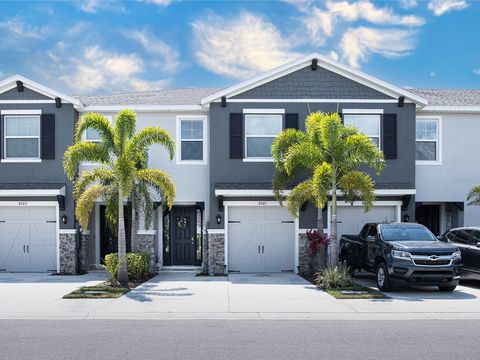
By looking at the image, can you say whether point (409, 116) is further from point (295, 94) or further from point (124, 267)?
point (124, 267)

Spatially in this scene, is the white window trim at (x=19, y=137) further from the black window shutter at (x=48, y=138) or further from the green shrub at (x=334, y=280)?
the green shrub at (x=334, y=280)

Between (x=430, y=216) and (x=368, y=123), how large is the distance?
5.24 m

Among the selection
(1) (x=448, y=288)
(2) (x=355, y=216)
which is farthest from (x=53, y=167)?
(1) (x=448, y=288)

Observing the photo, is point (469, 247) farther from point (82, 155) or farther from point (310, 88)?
point (82, 155)

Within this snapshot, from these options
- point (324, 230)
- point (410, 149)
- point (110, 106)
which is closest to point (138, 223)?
point (110, 106)

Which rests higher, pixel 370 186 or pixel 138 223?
pixel 370 186

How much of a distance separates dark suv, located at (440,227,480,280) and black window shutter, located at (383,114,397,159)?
142 inches

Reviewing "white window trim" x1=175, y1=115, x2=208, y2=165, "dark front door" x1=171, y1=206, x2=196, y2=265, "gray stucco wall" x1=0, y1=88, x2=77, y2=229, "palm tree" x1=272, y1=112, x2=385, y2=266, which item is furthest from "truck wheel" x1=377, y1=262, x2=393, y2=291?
"gray stucco wall" x1=0, y1=88, x2=77, y2=229

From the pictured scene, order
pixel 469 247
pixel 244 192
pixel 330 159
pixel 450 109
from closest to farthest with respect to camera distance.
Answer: pixel 469 247 < pixel 330 159 < pixel 244 192 < pixel 450 109

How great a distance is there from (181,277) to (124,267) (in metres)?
2.74

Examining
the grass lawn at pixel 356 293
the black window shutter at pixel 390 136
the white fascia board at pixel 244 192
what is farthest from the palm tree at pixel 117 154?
the black window shutter at pixel 390 136

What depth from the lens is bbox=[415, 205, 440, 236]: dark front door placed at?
21.0 metres

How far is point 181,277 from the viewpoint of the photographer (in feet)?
56.5

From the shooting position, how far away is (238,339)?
27.7 ft
